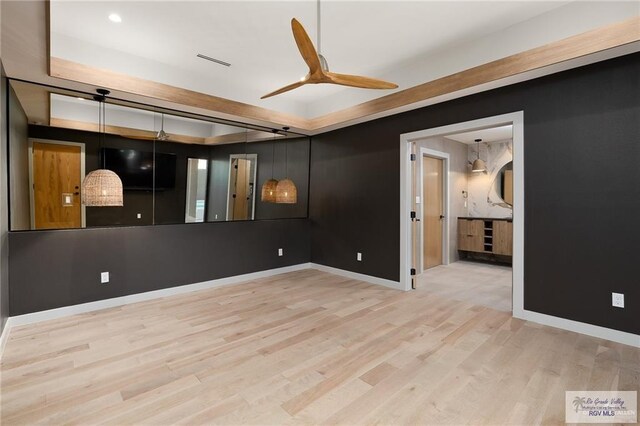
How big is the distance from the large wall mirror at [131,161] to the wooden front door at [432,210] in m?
2.90

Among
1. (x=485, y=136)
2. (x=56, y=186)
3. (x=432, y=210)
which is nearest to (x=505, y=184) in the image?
(x=485, y=136)

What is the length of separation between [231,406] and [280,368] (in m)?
0.52

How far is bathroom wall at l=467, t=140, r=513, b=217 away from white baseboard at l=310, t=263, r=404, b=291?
12.1 feet

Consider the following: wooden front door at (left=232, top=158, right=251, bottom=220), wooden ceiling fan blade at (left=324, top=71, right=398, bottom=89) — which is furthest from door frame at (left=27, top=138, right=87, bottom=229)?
wooden ceiling fan blade at (left=324, top=71, right=398, bottom=89)

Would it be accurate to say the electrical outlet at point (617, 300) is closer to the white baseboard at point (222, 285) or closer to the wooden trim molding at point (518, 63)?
the white baseboard at point (222, 285)

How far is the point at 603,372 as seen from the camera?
7.67 ft

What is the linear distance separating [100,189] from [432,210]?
5526 mm

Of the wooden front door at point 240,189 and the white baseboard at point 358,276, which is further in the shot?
the wooden front door at point 240,189

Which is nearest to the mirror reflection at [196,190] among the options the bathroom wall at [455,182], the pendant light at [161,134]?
Answer: the pendant light at [161,134]

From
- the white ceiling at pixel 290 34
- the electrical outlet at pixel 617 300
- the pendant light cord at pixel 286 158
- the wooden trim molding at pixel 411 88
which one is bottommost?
the electrical outlet at pixel 617 300

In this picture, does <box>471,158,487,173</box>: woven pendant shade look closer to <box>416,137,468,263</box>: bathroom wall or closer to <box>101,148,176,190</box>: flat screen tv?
<box>416,137,468,263</box>: bathroom wall

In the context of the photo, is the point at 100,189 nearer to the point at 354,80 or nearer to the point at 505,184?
the point at 354,80

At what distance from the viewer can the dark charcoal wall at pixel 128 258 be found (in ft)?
10.8

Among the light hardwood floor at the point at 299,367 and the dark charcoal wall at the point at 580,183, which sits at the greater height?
the dark charcoal wall at the point at 580,183
